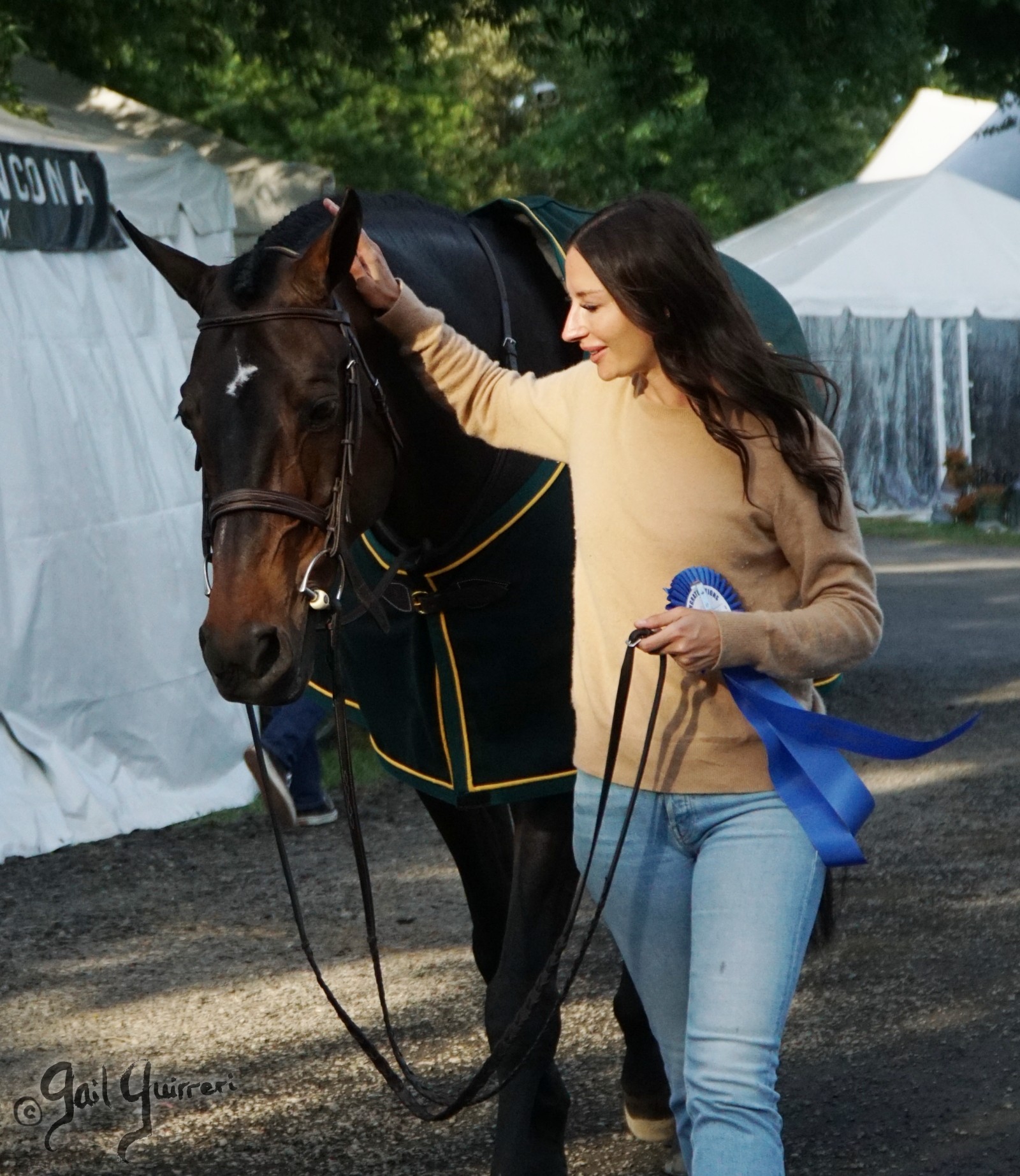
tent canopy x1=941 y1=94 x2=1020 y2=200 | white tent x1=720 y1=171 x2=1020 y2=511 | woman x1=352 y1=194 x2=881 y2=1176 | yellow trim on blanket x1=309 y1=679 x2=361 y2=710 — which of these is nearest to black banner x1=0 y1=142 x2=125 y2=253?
yellow trim on blanket x1=309 y1=679 x2=361 y2=710

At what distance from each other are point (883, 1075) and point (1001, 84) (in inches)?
398

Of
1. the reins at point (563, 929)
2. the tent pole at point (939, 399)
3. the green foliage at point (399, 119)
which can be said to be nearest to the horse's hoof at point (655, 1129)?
the reins at point (563, 929)

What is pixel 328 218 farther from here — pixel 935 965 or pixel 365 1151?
pixel 935 965

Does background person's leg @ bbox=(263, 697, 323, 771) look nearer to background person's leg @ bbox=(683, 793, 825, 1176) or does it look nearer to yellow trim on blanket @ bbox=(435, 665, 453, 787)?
yellow trim on blanket @ bbox=(435, 665, 453, 787)

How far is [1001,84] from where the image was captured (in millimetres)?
12508

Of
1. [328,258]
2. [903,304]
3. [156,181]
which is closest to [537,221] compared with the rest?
[328,258]

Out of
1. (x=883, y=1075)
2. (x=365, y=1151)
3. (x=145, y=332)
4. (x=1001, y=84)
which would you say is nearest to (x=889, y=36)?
(x=1001, y=84)

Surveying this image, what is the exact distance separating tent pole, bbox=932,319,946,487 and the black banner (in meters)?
13.3

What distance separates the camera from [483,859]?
3689 mm

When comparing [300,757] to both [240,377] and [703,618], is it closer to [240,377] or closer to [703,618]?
[240,377]

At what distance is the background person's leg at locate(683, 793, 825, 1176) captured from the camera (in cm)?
237

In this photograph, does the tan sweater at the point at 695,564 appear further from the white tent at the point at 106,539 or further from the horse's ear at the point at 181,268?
the white tent at the point at 106,539

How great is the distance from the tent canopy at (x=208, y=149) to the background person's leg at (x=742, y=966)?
5732mm

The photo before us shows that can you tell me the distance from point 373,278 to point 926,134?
25.7 m
